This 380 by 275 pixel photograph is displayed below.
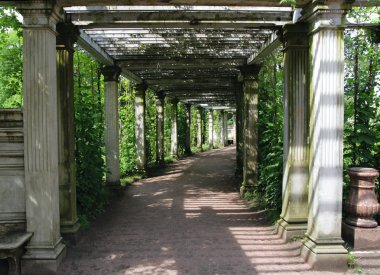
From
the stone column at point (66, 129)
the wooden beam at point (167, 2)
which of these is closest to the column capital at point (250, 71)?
the wooden beam at point (167, 2)

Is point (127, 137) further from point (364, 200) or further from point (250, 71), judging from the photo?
point (364, 200)

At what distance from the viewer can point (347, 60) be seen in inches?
289

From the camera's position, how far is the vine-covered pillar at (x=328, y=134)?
4.88 metres

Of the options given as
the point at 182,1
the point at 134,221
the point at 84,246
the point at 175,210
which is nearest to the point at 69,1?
the point at 182,1

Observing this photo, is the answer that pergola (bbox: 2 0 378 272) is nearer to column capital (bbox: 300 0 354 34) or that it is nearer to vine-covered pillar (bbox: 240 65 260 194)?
column capital (bbox: 300 0 354 34)

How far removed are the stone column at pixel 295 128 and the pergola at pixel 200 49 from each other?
0.05 feet

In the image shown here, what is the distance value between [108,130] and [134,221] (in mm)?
3582

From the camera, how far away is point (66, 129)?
5965 mm

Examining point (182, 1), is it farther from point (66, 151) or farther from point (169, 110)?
point (169, 110)

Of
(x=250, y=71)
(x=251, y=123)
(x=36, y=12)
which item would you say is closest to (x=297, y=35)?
(x=36, y=12)

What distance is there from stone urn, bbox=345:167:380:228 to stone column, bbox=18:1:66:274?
4.35m

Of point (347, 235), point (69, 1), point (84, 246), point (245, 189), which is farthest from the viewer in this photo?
point (245, 189)

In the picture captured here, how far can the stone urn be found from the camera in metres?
5.41

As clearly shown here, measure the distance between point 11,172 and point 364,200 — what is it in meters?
5.07
